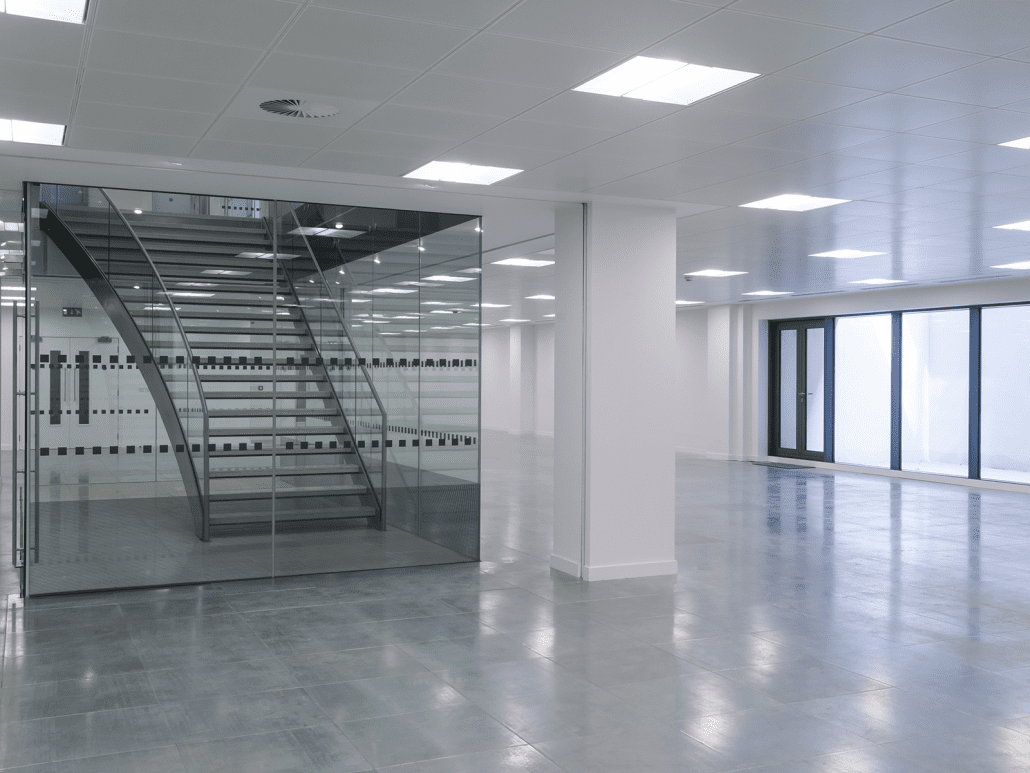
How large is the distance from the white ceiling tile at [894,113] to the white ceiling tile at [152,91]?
133 inches

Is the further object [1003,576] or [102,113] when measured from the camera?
[1003,576]

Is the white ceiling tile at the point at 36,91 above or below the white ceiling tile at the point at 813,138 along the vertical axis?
above

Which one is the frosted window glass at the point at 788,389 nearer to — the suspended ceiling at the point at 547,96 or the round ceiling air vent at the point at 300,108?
the suspended ceiling at the point at 547,96

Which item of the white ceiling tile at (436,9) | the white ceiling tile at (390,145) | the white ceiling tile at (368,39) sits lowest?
the white ceiling tile at (436,9)

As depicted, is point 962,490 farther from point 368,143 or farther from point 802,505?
point 368,143

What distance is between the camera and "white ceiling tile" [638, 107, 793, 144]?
547cm

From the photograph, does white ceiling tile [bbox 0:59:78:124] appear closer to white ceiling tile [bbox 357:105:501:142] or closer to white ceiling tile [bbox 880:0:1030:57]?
white ceiling tile [bbox 357:105:501:142]

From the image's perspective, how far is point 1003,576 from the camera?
28.6 feet

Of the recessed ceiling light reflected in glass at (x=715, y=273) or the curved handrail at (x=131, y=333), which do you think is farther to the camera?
the recessed ceiling light reflected in glass at (x=715, y=273)

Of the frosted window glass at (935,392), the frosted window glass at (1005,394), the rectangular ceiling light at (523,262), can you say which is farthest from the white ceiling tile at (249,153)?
the frosted window glass at (935,392)

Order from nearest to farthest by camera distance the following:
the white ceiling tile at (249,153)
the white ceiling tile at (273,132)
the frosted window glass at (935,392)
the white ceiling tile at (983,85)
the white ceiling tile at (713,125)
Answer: the white ceiling tile at (983,85) → the white ceiling tile at (713,125) → the white ceiling tile at (273,132) → the white ceiling tile at (249,153) → the frosted window glass at (935,392)

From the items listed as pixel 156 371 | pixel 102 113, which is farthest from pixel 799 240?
pixel 102 113

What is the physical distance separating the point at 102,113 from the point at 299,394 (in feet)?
10.8

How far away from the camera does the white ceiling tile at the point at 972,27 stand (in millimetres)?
3893
